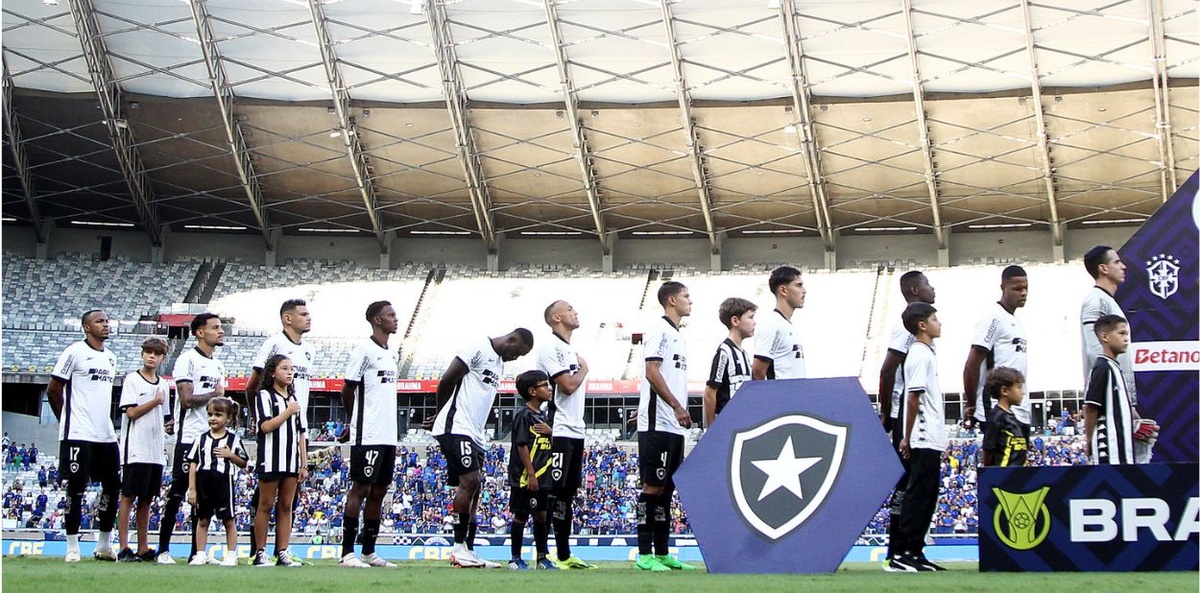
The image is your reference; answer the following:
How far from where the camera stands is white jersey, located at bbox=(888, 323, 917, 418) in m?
8.43

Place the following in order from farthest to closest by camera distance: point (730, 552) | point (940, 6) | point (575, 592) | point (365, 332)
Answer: point (365, 332) < point (940, 6) < point (730, 552) < point (575, 592)

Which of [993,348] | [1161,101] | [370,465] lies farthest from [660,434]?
[1161,101]

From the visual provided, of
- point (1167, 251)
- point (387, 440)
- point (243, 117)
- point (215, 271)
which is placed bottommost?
point (387, 440)

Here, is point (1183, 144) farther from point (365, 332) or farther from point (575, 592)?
point (575, 592)

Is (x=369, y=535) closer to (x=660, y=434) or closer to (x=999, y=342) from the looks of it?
(x=660, y=434)

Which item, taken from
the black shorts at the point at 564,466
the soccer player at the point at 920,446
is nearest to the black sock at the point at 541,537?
the black shorts at the point at 564,466

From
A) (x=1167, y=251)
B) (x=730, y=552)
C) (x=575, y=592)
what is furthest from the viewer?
(x=1167, y=251)

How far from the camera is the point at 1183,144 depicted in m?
32.6

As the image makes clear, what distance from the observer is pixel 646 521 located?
28.1ft

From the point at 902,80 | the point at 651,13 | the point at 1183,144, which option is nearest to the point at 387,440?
the point at 651,13

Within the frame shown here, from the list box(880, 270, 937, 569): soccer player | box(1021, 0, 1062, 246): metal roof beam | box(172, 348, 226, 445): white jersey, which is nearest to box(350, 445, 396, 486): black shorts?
box(172, 348, 226, 445): white jersey

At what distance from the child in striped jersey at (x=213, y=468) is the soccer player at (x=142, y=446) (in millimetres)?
489

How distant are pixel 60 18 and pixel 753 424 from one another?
91.1 ft

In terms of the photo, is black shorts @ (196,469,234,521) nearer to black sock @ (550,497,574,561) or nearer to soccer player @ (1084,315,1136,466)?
black sock @ (550,497,574,561)
